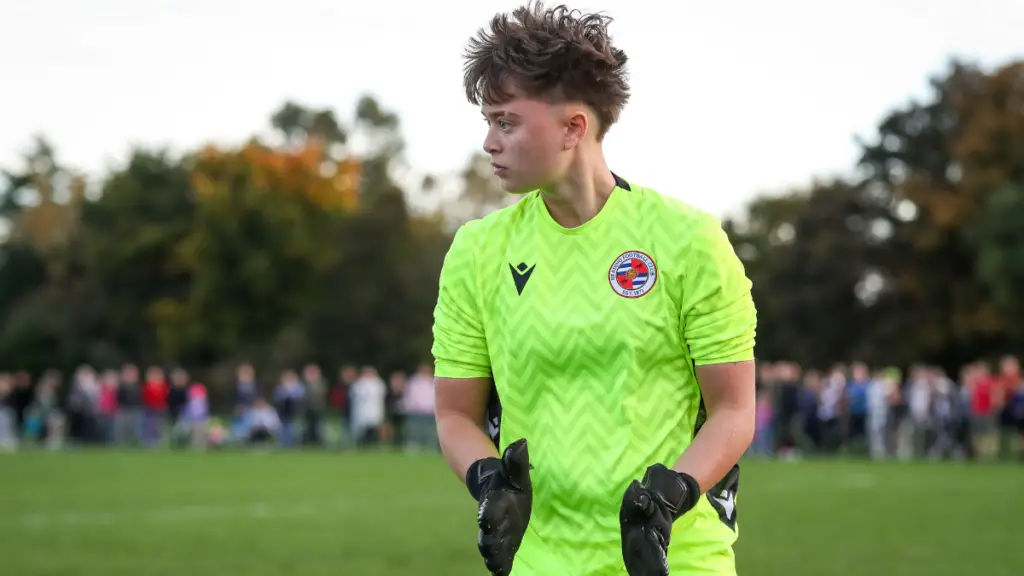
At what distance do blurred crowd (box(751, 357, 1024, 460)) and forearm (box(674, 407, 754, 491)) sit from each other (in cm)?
2965

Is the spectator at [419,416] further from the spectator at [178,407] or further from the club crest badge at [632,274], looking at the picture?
the club crest badge at [632,274]

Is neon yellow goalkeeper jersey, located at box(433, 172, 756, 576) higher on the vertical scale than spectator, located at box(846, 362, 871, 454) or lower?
higher

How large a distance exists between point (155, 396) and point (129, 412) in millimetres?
1250

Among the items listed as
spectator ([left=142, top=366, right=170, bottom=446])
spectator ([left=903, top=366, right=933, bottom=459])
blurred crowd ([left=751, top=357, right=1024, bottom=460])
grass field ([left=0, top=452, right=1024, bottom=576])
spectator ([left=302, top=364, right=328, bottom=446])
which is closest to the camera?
grass field ([left=0, top=452, right=1024, bottom=576])

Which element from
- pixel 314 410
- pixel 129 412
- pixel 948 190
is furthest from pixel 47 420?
pixel 948 190

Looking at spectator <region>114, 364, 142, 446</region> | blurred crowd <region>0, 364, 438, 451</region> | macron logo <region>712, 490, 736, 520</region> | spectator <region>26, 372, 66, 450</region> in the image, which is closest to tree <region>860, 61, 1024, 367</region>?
blurred crowd <region>0, 364, 438, 451</region>

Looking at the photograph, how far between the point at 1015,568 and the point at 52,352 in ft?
202

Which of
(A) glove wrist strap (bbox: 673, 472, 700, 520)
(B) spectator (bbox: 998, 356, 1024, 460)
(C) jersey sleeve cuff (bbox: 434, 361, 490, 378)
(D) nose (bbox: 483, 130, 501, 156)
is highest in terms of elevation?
(D) nose (bbox: 483, 130, 501, 156)

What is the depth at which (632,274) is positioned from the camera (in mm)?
3881

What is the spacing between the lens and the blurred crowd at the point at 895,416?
106 feet

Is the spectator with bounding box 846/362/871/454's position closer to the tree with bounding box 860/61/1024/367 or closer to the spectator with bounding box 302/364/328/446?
the spectator with bounding box 302/364/328/446

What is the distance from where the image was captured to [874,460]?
106 ft

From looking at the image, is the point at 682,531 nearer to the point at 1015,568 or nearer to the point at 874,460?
the point at 1015,568

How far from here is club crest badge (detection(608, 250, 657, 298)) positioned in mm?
3855
